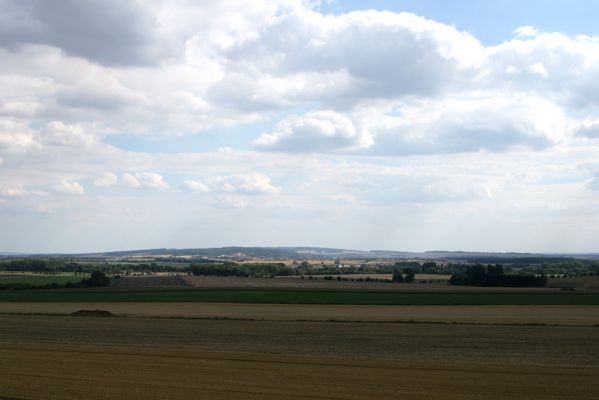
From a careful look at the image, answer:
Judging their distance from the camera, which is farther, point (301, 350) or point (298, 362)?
point (301, 350)

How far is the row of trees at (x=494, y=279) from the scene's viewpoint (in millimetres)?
113000

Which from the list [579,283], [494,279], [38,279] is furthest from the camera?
[38,279]

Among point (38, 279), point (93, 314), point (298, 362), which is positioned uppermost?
point (298, 362)

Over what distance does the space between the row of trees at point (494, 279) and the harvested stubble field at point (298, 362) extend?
247 feet

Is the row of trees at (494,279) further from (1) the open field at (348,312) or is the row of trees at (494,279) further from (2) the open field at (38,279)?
(2) the open field at (38,279)

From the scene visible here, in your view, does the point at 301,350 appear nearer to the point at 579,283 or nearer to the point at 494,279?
the point at 579,283

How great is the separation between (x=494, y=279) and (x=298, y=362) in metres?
96.9

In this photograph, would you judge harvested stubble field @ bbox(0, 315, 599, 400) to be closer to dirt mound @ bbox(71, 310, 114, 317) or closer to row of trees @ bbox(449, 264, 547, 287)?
dirt mound @ bbox(71, 310, 114, 317)

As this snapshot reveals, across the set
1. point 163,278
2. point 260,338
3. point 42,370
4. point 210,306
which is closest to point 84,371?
point 42,370

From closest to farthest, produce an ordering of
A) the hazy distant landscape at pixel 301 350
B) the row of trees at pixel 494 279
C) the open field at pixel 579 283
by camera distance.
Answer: the hazy distant landscape at pixel 301 350, the open field at pixel 579 283, the row of trees at pixel 494 279

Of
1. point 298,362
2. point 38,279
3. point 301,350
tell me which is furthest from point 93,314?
point 38,279

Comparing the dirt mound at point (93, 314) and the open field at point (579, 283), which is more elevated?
the open field at point (579, 283)

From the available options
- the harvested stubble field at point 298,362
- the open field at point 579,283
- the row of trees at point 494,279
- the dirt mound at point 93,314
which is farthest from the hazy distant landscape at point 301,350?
the row of trees at point 494,279

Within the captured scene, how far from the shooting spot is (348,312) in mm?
55875
